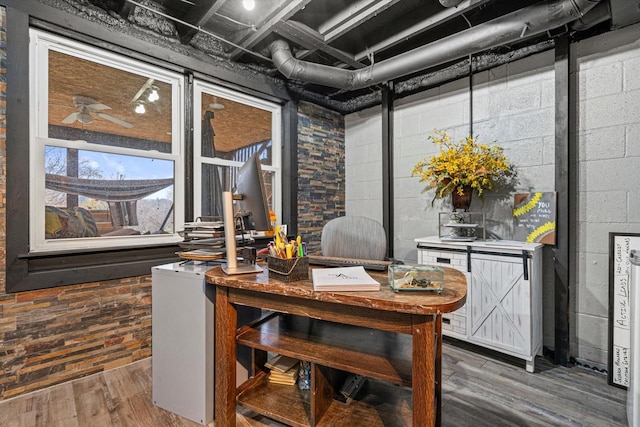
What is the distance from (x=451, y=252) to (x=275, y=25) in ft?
8.07

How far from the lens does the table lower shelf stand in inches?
56.2

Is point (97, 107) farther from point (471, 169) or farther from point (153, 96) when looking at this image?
point (471, 169)

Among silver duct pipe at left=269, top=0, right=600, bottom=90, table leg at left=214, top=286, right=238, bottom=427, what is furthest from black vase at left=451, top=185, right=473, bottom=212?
table leg at left=214, top=286, right=238, bottom=427

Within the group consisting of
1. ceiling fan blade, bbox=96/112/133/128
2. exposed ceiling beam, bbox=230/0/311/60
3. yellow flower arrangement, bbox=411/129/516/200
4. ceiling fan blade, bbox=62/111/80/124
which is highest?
exposed ceiling beam, bbox=230/0/311/60

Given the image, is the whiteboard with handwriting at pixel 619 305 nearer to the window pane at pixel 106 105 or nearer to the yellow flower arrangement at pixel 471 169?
the yellow flower arrangement at pixel 471 169

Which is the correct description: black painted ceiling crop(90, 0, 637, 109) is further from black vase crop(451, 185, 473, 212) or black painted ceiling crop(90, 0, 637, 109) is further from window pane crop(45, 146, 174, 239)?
black vase crop(451, 185, 473, 212)

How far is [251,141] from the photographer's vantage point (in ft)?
11.5

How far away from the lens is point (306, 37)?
277 cm

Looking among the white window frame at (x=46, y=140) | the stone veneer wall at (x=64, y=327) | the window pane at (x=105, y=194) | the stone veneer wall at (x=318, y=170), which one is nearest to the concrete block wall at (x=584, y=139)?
the stone veneer wall at (x=318, y=170)

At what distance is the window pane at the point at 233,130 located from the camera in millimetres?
3125

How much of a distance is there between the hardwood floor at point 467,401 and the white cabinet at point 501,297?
0.69ft

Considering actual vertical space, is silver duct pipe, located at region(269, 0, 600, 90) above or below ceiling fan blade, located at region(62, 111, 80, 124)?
above

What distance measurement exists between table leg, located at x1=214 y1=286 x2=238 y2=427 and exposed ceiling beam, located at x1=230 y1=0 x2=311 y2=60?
6.95ft

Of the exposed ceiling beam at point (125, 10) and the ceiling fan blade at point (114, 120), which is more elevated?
Answer: the exposed ceiling beam at point (125, 10)
